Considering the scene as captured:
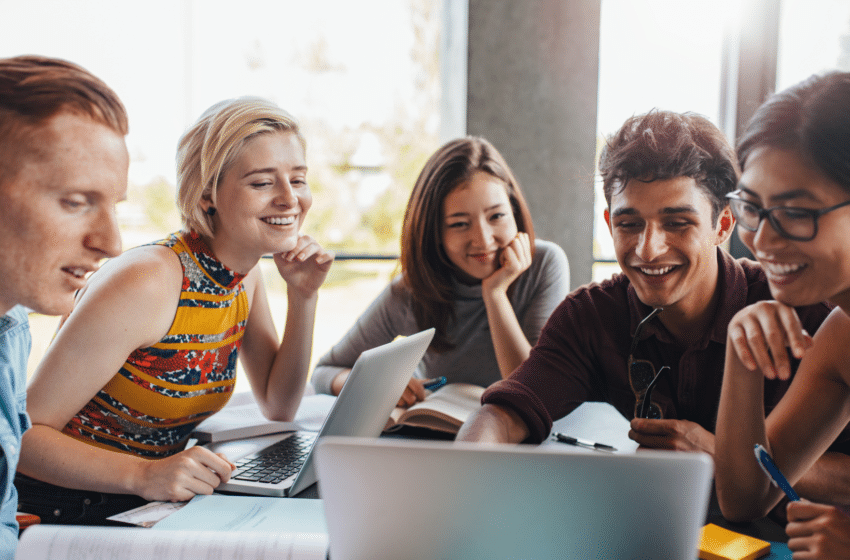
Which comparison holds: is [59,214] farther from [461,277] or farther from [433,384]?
[461,277]

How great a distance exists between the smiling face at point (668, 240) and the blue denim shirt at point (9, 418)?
1194 mm

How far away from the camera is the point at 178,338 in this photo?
141 centimetres

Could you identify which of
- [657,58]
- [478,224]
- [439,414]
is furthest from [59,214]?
[657,58]

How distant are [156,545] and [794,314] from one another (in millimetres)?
1001

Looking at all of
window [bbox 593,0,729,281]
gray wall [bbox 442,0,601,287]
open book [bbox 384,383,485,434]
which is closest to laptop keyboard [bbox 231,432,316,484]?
open book [bbox 384,383,485,434]

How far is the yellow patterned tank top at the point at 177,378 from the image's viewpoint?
4.61ft

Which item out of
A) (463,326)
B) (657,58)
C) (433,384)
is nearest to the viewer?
(433,384)

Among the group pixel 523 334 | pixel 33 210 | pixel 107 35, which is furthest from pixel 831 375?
pixel 107 35

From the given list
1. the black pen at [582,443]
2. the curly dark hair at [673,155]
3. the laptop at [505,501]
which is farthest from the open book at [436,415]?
the laptop at [505,501]

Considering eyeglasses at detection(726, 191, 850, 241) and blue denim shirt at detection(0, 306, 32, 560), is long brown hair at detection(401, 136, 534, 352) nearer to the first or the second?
eyeglasses at detection(726, 191, 850, 241)

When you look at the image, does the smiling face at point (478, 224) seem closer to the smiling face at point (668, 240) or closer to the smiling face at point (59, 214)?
the smiling face at point (668, 240)

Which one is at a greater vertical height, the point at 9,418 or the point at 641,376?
the point at 9,418

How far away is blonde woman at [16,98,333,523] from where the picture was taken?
3.81 feet

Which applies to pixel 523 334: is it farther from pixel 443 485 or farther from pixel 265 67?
pixel 265 67
